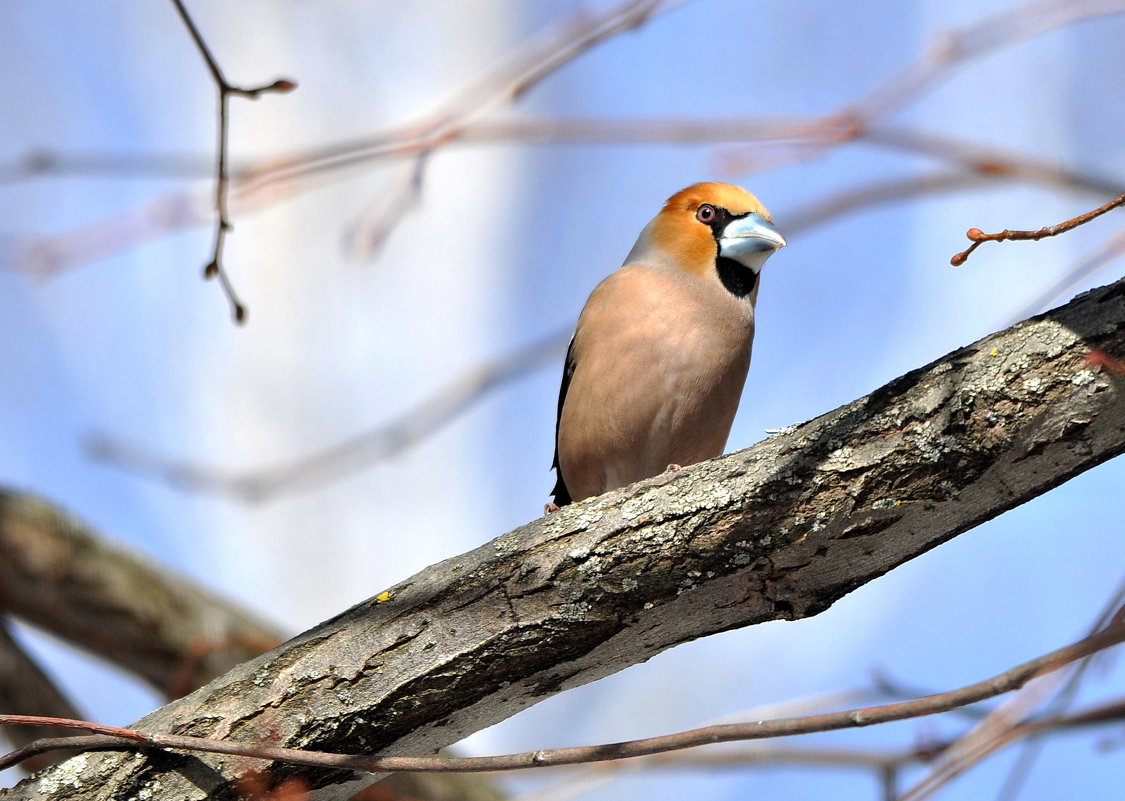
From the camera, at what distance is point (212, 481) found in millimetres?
5633

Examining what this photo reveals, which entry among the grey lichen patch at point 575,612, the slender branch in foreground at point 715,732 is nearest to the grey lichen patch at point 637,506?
the grey lichen patch at point 575,612

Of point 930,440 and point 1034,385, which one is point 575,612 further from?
point 1034,385

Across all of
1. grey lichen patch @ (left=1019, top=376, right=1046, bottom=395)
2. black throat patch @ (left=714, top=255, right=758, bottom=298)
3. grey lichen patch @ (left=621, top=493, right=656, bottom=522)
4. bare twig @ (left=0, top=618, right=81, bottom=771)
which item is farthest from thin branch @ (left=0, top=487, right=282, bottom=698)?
grey lichen patch @ (left=1019, top=376, right=1046, bottom=395)

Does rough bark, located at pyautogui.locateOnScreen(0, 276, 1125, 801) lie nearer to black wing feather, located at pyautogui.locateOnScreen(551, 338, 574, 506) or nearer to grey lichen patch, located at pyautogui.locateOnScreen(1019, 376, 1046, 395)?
grey lichen patch, located at pyautogui.locateOnScreen(1019, 376, 1046, 395)

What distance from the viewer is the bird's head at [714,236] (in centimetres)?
423

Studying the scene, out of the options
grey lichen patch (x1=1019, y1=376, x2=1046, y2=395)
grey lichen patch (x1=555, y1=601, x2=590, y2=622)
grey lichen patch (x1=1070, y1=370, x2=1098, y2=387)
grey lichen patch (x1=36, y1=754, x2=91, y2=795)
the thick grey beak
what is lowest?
grey lichen patch (x1=1070, y1=370, x2=1098, y2=387)

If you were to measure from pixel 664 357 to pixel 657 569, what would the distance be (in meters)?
1.55

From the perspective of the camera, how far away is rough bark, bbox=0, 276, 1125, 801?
2.24m

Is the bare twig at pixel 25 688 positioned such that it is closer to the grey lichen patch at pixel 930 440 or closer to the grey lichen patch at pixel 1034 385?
the grey lichen patch at pixel 930 440

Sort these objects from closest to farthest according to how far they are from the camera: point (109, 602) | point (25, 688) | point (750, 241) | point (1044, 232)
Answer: point (1044, 232) → point (750, 241) → point (25, 688) → point (109, 602)

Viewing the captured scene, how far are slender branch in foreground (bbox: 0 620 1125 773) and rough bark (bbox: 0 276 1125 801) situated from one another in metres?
0.23

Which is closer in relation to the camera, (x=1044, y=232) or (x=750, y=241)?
(x=1044, y=232)

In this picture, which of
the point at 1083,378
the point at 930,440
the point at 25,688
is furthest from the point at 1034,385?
the point at 25,688

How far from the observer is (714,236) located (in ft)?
14.3
